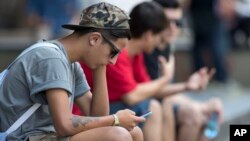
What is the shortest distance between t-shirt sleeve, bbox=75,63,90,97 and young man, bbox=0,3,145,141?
58 millimetres

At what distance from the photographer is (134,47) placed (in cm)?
561

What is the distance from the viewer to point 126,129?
13.8ft

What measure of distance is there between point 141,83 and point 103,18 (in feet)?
5.27

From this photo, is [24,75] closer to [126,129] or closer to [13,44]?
[126,129]

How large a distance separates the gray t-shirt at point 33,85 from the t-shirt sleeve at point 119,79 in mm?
1116

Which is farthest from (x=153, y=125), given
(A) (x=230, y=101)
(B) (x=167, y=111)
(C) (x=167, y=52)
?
(A) (x=230, y=101)

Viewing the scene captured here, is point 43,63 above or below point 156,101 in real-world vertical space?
above

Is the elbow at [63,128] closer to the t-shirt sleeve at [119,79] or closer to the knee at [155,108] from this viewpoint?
the t-shirt sleeve at [119,79]

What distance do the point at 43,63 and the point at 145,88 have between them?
5.34 ft

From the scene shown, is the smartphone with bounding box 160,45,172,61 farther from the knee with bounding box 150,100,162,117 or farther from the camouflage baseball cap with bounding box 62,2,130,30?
the camouflage baseball cap with bounding box 62,2,130,30

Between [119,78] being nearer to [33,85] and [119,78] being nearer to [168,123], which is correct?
[168,123]

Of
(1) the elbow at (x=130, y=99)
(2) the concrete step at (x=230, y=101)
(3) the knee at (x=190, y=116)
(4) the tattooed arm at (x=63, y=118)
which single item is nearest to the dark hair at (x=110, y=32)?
(4) the tattooed arm at (x=63, y=118)

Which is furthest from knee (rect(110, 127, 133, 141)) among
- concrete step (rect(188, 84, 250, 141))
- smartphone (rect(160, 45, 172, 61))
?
concrete step (rect(188, 84, 250, 141))

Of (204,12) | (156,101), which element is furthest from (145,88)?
(204,12)
